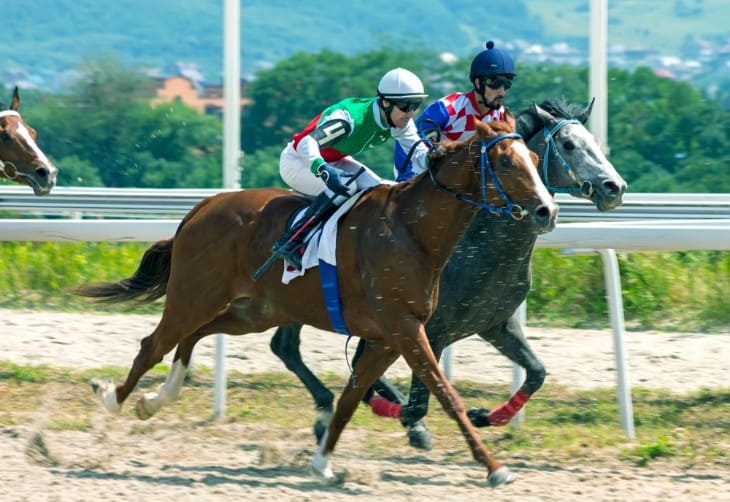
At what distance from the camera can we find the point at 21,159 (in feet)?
23.1

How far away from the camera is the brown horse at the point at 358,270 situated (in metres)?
4.96

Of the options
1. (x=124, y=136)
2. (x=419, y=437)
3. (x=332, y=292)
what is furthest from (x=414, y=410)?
(x=124, y=136)

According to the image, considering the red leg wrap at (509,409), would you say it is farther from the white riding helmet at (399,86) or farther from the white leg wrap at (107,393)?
the white leg wrap at (107,393)

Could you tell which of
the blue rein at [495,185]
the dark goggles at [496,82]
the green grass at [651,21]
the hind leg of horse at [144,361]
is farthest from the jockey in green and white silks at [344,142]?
Answer: the green grass at [651,21]

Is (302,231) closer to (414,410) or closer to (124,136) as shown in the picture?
(414,410)

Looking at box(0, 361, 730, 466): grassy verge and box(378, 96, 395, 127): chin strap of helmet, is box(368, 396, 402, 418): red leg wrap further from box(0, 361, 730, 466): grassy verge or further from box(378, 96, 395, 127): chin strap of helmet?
box(378, 96, 395, 127): chin strap of helmet

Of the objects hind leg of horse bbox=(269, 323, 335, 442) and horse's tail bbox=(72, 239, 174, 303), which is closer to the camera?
hind leg of horse bbox=(269, 323, 335, 442)

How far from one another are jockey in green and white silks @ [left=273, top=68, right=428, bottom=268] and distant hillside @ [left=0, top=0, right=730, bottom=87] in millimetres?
13270

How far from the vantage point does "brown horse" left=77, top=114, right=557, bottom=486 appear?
4957 mm

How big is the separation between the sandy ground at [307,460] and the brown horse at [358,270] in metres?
0.21

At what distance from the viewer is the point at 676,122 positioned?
12102mm

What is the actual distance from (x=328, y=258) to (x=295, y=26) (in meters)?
15.7

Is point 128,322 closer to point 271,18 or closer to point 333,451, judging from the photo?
point 333,451

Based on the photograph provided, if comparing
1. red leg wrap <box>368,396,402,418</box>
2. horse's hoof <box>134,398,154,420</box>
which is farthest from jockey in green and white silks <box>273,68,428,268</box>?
horse's hoof <box>134,398,154,420</box>
